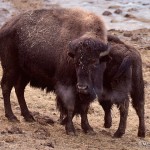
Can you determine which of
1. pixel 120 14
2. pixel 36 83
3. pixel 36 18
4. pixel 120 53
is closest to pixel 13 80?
pixel 36 83

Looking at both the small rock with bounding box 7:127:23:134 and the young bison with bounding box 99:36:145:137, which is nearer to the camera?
the small rock with bounding box 7:127:23:134

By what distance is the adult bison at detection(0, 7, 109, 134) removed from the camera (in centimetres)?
877

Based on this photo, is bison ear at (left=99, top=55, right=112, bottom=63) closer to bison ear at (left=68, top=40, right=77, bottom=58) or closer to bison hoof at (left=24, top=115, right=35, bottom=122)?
bison ear at (left=68, top=40, right=77, bottom=58)

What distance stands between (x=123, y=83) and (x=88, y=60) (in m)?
1.03

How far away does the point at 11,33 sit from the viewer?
32.7ft

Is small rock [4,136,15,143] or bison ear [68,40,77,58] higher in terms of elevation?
bison ear [68,40,77,58]

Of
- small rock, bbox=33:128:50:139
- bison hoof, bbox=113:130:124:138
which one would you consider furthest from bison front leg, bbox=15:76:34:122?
bison hoof, bbox=113:130:124:138

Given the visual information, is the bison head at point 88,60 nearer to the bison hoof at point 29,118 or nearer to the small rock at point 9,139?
the small rock at point 9,139

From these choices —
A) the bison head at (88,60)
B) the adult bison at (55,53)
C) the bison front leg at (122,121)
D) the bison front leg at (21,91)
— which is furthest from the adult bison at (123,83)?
the bison front leg at (21,91)

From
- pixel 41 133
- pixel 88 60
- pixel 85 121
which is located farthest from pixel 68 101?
pixel 88 60

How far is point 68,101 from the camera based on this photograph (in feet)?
30.4

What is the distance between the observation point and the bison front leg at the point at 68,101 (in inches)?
361

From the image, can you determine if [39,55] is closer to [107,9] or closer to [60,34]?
[60,34]

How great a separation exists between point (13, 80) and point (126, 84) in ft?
6.26
